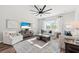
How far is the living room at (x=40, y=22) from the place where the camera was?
139cm

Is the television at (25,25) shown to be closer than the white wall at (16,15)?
No

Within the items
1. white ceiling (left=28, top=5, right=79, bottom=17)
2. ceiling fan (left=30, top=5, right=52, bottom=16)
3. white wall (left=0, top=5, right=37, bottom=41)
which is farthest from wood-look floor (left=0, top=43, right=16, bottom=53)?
white ceiling (left=28, top=5, right=79, bottom=17)

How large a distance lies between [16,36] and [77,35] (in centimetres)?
129

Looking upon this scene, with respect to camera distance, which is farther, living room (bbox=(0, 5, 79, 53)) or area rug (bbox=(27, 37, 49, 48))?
area rug (bbox=(27, 37, 49, 48))

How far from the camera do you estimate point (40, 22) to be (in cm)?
154

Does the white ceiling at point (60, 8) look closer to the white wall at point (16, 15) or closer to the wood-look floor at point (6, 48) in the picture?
the white wall at point (16, 15)

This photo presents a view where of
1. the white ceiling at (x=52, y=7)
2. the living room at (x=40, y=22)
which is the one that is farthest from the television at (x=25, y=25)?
the white ceiling at (x=52, y=7)

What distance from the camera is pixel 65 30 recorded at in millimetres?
1487

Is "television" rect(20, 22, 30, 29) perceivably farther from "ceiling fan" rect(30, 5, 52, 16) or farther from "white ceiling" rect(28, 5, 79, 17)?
"white ceiling" rect(28, 5, 79, 17)

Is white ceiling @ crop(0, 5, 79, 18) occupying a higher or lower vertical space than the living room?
higher

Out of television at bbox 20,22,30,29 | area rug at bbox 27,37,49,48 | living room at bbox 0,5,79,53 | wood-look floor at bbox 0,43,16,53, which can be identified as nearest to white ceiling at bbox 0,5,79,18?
living room at bbox 0,5,79,53

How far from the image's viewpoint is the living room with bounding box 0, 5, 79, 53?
4.55 ft

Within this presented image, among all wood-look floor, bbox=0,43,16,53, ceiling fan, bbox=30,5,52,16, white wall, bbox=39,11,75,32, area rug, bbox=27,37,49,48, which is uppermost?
ceiling fan, bbox=30,5,52,16
